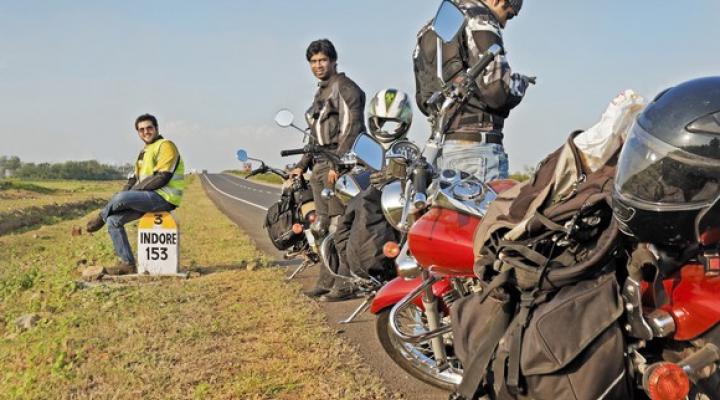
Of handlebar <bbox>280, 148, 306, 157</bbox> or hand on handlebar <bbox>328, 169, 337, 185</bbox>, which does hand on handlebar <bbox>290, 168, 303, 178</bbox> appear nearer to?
handlebar <bbox>280, 148, 306, 157</bbox>

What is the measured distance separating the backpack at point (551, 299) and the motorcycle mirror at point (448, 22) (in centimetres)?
92

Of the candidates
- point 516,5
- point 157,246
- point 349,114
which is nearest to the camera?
point 516,5

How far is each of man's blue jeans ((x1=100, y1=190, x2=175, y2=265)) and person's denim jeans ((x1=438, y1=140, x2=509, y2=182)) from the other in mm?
4881

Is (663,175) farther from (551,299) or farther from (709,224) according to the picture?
(551,299)

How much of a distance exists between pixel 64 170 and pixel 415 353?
102 metres

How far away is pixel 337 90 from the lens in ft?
21.3

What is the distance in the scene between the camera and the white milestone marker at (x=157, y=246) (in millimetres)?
Result: 7969

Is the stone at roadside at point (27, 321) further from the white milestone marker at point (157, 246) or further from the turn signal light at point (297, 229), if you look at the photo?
the turn signal light at point (297, 229)

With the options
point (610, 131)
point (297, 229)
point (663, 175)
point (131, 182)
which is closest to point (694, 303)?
point (663, 175)

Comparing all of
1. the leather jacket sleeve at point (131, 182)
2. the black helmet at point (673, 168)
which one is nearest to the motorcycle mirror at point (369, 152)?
the black helmet at point (673, 168)

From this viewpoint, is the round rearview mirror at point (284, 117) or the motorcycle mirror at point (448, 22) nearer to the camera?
the motorcycle mirror at point (448, 22)

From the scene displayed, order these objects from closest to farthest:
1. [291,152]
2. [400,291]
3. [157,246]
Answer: [400,291] < [291,152] < [157,246]

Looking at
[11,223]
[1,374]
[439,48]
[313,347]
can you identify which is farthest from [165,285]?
[11,223]

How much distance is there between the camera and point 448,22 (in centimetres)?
334
